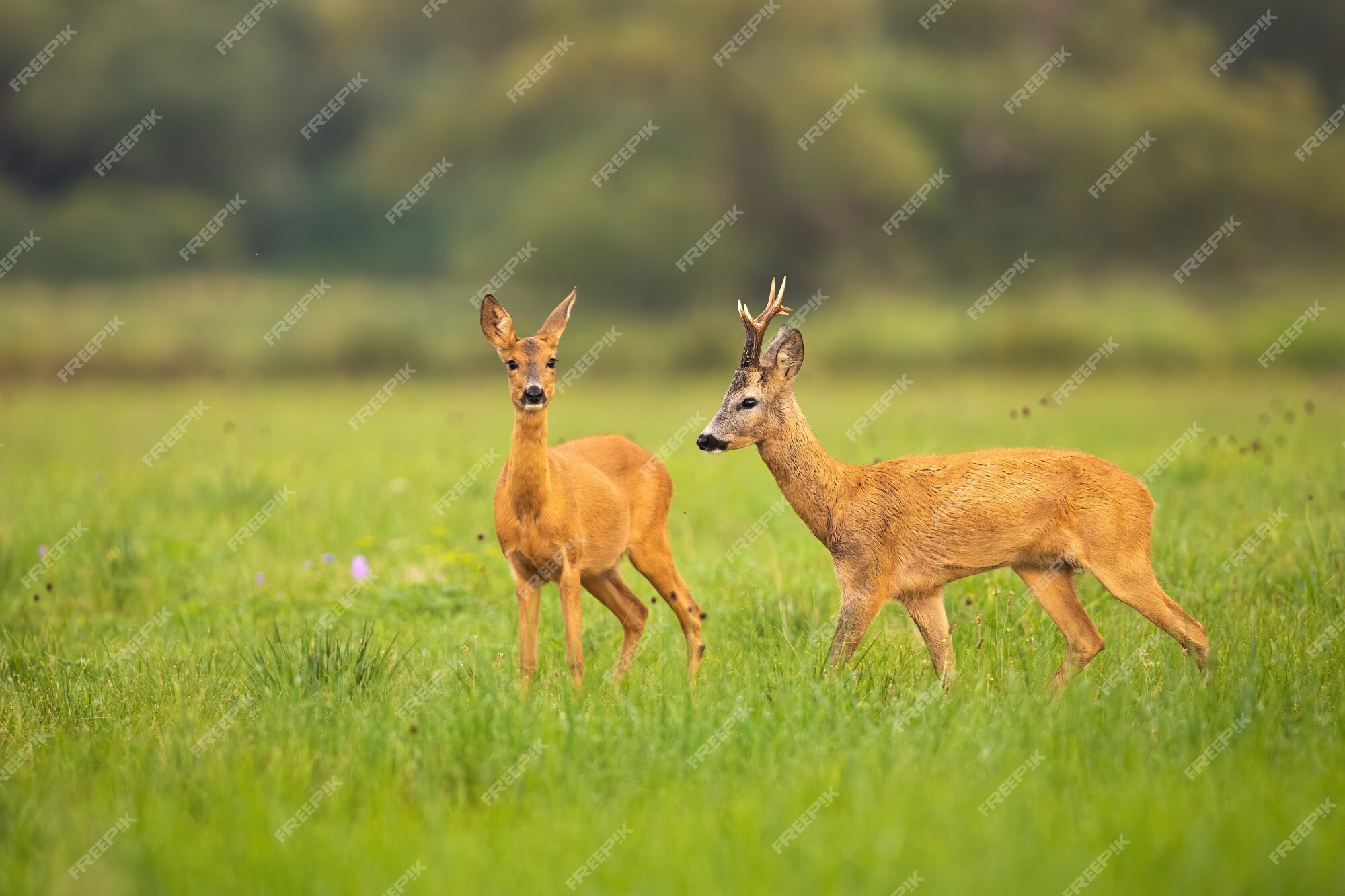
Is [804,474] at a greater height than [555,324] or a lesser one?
lesser

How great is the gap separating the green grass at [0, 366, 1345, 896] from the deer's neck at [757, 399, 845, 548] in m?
0.66

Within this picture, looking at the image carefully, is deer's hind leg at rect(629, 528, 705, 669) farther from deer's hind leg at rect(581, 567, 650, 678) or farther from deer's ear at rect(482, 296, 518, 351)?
deer's ear at rect(482, 296, 518, 351)

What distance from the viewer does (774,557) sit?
8.99m

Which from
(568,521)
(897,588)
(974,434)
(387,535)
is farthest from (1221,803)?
(974,434)

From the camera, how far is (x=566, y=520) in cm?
681

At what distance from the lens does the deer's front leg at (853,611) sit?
6.33 meters

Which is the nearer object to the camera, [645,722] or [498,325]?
[645,722]

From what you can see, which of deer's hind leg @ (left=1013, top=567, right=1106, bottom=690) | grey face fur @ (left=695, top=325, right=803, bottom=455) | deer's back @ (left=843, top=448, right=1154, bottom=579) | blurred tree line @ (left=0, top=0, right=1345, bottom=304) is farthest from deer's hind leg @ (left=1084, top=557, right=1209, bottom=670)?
blurred tree line @ (left=0, top=0, right=1345, bottom=304)

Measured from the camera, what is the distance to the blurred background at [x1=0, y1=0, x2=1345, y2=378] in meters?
26.8

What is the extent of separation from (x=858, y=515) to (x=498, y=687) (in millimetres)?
2051

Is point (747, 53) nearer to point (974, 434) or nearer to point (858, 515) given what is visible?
point (974, 434)

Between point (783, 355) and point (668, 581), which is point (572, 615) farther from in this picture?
point (783, 355)

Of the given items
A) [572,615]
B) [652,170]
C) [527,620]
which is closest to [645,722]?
[572,615]

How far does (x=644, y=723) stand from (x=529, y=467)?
174 cm
